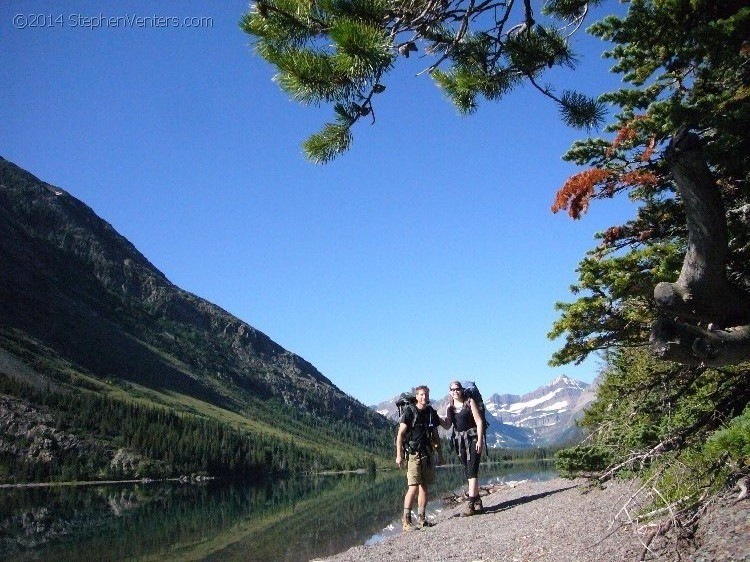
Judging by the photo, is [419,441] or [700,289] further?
[419,441]

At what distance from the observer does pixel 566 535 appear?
7.49 meters

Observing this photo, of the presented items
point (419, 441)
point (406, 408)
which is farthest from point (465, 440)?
point (406, 408)

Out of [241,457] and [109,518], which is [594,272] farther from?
[241,457]

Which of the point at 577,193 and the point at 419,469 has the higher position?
the point at 577,193

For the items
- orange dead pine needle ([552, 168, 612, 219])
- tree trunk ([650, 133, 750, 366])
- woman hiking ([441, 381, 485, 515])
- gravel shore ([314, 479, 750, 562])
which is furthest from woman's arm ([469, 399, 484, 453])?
tree trunk ([650, 133, 750, 366])

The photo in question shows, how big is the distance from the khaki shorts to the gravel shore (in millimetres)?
949

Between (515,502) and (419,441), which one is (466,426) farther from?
(515,502)

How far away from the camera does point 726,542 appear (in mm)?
4781

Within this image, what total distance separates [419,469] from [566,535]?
4091 millimetres

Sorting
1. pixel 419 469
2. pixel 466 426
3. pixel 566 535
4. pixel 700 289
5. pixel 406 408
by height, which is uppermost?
pixel 700 289

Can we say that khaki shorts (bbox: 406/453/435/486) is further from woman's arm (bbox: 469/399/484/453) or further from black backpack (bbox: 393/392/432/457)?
woman's arm (bbox: 469/399/484/453)

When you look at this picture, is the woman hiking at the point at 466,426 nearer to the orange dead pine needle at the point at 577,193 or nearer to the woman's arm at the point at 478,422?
the woman's arm at the point at 478,422

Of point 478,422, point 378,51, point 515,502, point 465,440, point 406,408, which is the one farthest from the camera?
point 515,502

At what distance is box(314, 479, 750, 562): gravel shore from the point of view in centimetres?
503
